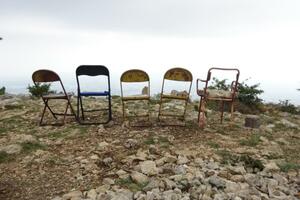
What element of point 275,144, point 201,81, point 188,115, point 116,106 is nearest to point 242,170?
point 275,144

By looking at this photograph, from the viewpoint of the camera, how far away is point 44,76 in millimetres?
7895

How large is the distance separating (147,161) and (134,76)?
2.61 m

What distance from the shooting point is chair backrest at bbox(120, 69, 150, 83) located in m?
7.88

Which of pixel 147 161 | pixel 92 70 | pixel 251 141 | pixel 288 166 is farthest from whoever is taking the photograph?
pixel 92 70

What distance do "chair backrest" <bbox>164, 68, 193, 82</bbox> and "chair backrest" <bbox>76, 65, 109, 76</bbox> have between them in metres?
1.32

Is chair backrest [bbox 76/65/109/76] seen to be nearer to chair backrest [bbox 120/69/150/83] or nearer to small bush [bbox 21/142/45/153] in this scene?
chair backrest [bbox 120/69/150/83]

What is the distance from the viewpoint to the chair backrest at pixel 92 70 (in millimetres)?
7840

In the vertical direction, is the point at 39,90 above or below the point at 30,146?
above

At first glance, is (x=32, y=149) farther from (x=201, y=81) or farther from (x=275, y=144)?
(x=275, y=144)

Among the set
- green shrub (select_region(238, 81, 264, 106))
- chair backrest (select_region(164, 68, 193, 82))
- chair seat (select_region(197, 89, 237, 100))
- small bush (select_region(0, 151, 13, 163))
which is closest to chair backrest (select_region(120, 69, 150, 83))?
chair backrest (select_region(164, 68, 193, 82))

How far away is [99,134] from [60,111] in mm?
2549

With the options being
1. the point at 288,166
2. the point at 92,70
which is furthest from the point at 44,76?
the point at 288,166

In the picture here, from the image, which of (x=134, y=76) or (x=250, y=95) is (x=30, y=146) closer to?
(x=134, y=76)

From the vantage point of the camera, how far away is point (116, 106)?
10023 millimetres
